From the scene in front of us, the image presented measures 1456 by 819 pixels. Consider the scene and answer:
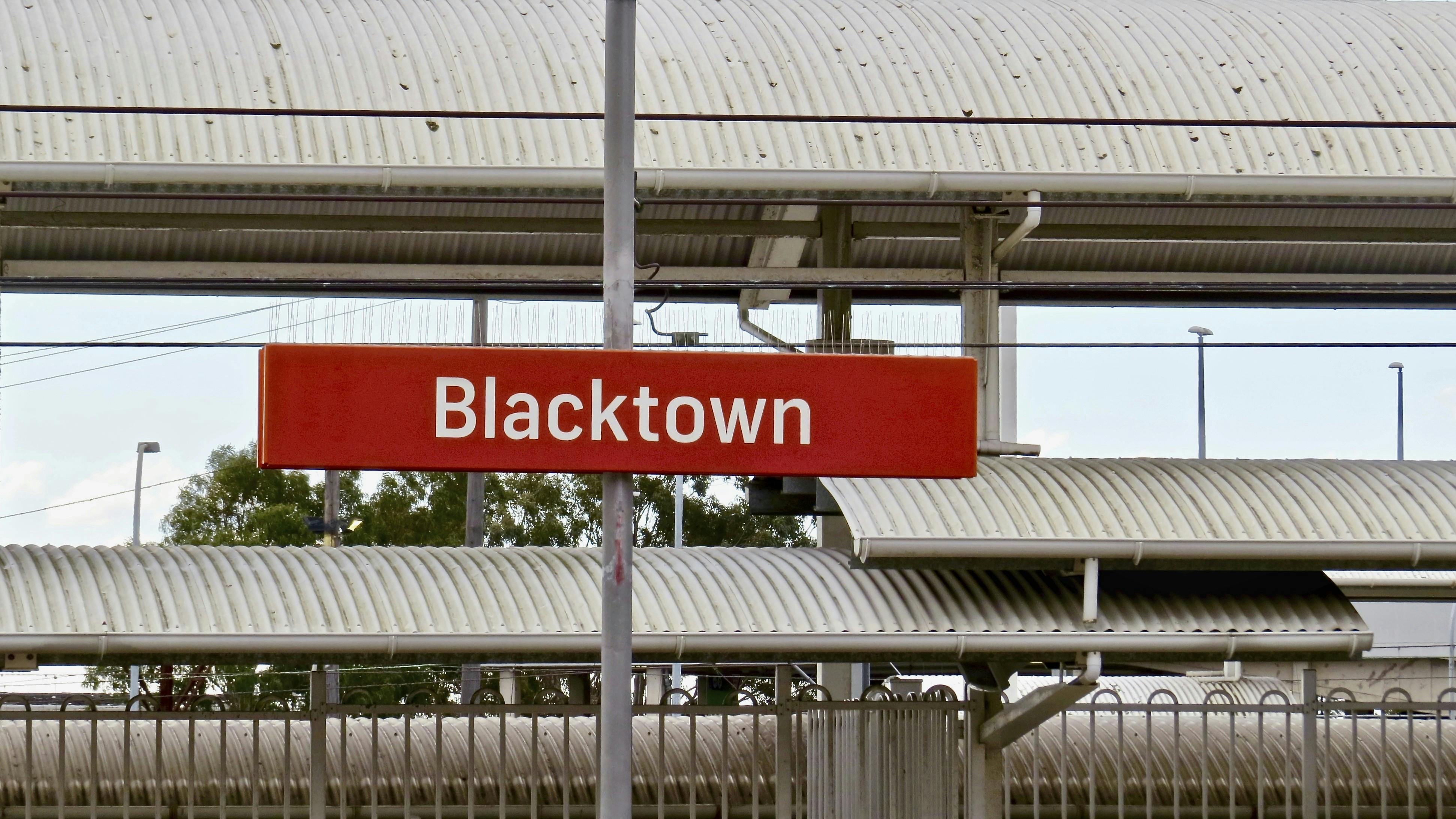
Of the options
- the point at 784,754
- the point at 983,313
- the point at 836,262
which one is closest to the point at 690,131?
the point at 836,262

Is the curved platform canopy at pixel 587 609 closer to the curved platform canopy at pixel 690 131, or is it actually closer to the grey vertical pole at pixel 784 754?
the grey vertical pole at pixel 784 754

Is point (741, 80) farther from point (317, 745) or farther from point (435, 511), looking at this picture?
point (435, 511)

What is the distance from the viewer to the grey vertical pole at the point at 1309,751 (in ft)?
32.7

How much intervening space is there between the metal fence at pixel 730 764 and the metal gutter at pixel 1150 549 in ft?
4.05

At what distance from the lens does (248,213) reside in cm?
1109

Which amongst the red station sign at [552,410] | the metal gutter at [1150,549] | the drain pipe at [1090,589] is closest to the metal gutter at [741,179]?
the metal gutter at [1150,549]

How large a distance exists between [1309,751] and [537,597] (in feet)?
16.8

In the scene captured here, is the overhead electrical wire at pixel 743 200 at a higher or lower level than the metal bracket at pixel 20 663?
higher

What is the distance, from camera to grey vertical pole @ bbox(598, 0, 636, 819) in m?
4.93

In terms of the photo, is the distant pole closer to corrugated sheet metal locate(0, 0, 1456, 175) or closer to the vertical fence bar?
corrugated sheet metal locate(0, 0, 1456, 175)

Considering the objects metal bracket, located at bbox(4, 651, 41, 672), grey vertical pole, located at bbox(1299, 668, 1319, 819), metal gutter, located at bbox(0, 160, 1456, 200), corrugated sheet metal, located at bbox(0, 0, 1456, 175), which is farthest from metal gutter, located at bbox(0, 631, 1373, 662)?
corrugated sheet metal, located at bbox(0, 0, 1456, 175)

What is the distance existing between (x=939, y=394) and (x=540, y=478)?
1543 inches

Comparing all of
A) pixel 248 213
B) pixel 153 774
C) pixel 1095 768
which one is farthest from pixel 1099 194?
pixel 153 774

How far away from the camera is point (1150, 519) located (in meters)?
8.99
